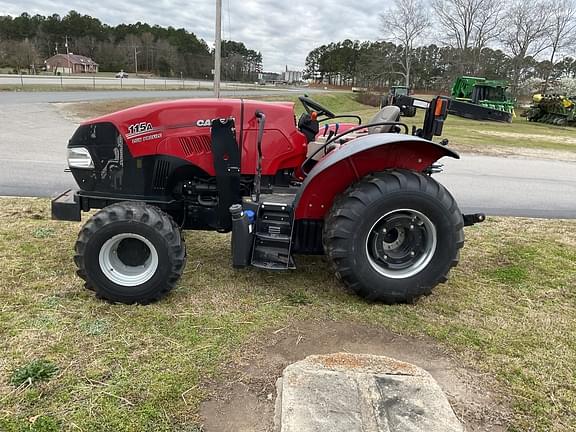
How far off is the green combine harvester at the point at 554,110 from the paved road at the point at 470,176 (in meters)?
17.7

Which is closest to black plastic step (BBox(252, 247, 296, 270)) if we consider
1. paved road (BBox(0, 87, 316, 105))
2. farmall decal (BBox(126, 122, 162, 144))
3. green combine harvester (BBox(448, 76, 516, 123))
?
farmall decal (BBox(126, 122, 162, 144))

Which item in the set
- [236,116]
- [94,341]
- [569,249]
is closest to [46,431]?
[94,341]

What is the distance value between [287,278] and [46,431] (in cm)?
223

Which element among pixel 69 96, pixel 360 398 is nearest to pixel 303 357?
pixel 360 398

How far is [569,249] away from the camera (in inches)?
205

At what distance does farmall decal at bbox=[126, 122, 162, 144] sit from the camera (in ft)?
11.9

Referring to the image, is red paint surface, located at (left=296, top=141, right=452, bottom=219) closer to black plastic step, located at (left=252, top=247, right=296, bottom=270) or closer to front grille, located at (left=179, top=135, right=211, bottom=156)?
black plastic step, located at (left=252, top=247, right=296, bottom=270)

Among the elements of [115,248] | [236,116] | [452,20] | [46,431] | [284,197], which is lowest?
[46,431]

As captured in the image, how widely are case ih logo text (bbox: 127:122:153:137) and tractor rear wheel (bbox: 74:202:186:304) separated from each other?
583 millimetres

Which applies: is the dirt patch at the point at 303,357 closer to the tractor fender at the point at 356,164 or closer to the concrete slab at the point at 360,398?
the concrete slab at the point at 360,398

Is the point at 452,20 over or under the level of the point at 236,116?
over

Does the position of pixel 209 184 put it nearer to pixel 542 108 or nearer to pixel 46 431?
pixel 46 431

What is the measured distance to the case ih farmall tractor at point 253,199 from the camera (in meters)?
3.35

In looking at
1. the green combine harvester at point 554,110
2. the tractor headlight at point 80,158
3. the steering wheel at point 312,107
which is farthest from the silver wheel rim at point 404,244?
the green combine harvester at point 554,110
